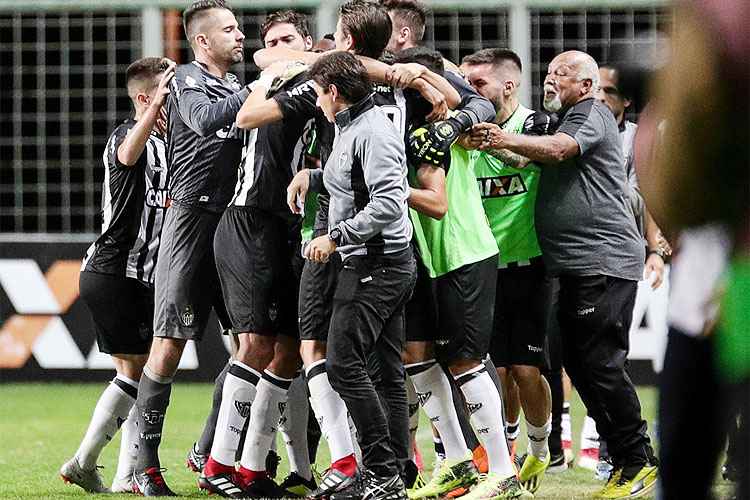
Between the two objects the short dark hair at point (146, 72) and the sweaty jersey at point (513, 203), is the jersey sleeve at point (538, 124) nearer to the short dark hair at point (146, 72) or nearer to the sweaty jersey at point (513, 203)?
the sweaty jersey at point (513, 203)

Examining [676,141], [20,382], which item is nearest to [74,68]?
[20,382]

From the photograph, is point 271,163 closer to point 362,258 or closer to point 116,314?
point 362,258

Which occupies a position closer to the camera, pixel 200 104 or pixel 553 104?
pixel 200 104

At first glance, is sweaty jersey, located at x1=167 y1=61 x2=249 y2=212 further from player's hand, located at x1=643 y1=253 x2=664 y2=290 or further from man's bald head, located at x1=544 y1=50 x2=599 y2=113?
player's hand, located at x1=643 y1=253 x2=664 y2=290

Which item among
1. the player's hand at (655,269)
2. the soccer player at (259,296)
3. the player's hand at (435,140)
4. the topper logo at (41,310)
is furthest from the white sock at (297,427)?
the topper logo at (41,310)

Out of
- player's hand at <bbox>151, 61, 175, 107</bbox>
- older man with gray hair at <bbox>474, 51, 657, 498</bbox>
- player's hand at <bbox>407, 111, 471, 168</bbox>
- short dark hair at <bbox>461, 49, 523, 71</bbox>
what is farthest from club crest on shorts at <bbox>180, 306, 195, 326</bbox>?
short dark hair at <bbox>461, 49, 523, 71</bbox>

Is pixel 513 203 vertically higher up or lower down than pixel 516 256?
higher up

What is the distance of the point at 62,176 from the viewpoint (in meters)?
11.9

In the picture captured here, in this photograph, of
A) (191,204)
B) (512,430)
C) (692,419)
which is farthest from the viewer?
(512,430)

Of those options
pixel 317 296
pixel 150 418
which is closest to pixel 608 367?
pixel 317 296

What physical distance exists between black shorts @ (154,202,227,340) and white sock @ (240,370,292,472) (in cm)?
42

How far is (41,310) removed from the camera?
11.5 metres

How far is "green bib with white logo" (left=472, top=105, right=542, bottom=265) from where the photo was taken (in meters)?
6.59

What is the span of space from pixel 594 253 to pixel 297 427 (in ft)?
5.43
